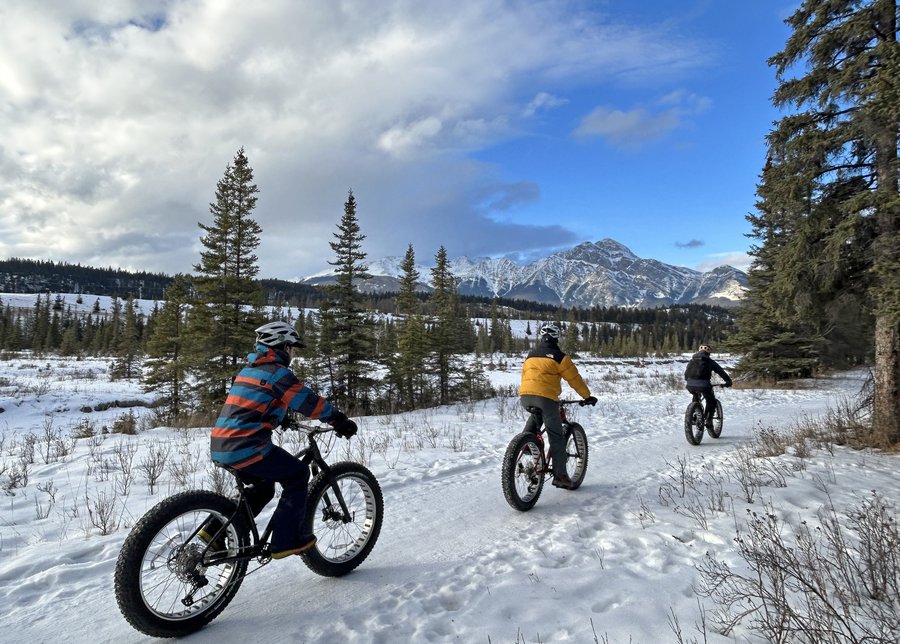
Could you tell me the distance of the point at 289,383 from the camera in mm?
3691

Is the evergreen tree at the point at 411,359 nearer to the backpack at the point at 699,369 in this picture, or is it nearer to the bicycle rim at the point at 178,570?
the backpack at the point at 699,369

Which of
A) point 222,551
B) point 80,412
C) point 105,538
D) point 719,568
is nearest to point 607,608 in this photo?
point 719,568

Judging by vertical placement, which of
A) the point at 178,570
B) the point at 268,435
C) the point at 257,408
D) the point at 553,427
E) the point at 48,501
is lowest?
A: the point at 48,501

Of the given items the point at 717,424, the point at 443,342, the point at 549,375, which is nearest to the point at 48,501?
the point at 549,375

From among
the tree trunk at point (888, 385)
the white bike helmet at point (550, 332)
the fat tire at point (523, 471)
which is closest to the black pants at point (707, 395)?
the tree trunk at point (888, 385)

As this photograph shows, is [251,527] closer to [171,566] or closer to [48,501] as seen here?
[171,566]

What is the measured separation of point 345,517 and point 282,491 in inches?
35.1

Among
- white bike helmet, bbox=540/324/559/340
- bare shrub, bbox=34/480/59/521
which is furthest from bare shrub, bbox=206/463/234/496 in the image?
white bike helmet, bbox=540/324/559/340

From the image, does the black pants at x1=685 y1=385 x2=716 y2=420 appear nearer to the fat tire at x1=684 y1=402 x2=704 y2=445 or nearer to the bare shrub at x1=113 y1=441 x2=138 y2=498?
the fat tire at x1=684 y1=402 x2=704 y2=445

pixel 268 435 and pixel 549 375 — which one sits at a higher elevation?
pixel 549 375

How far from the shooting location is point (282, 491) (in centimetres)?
376

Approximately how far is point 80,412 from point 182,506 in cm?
2589

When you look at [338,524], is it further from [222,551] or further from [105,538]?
[105,538]

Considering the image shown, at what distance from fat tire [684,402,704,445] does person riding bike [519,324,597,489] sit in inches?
206
